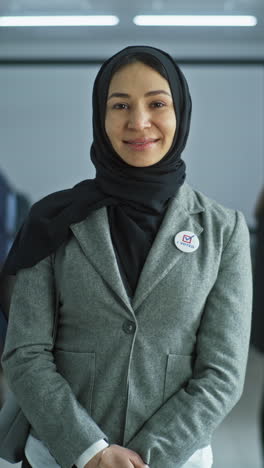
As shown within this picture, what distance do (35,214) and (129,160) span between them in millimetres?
283

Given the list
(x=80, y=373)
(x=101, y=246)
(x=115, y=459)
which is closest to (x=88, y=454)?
(x=115, y=459)

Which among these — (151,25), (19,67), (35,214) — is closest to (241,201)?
(151,25)

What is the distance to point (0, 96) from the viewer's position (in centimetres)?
526

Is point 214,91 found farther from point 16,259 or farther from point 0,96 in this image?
point 16,259

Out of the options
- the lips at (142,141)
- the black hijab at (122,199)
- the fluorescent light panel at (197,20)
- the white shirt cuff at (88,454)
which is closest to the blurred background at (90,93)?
the fluorescent light panel at (197,20)

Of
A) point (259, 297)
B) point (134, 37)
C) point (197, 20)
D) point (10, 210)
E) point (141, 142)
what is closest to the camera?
point (141, 142)

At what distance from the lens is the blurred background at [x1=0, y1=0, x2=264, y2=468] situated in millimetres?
4797

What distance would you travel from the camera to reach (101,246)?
4.22ft

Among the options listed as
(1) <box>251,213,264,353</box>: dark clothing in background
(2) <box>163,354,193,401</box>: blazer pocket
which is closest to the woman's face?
(2) <box>163,354,193,401</box>: blazer pocket

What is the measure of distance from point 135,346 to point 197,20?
4.05 metres

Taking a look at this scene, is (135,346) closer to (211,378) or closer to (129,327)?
(129,327)

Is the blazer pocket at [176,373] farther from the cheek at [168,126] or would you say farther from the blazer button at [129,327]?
the cheek at [168,126]

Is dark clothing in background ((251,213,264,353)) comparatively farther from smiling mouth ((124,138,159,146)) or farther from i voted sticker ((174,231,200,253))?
smiling mouth ((124,138,159,146))

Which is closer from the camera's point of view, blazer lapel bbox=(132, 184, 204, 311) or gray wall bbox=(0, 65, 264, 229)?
blazer lapel bbox=(132, 184, 204, 311)
